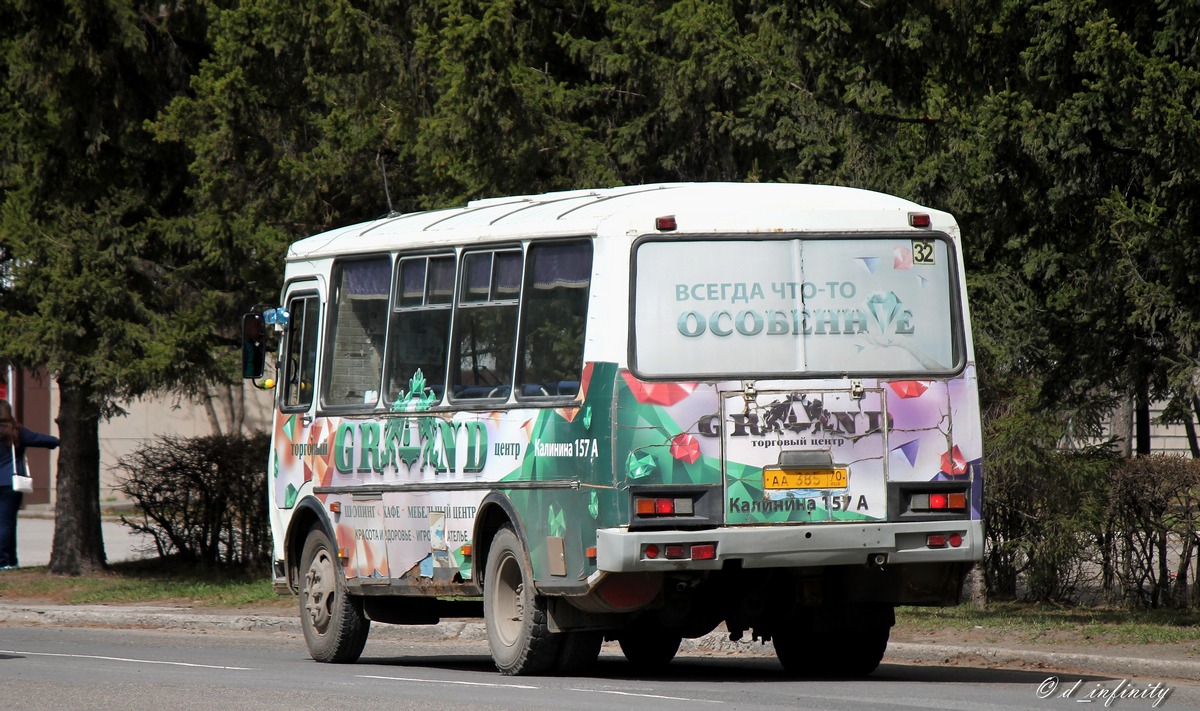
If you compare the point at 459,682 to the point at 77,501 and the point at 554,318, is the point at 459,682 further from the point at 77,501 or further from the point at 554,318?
the point at 77,501

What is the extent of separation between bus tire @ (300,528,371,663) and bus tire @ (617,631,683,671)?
204cm

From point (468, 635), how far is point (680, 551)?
667 cm

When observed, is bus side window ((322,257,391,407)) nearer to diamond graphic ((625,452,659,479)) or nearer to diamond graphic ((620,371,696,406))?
diamond graphic ((620,371,696,406))

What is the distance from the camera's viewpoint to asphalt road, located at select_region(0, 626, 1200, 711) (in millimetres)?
9703

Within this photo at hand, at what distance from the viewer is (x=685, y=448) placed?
10.4 metres

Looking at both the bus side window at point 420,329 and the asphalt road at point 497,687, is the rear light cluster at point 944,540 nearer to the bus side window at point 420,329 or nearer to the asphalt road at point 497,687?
the asphalt road at point 497,687

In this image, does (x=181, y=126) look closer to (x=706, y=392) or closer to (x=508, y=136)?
(x=508, y=136)

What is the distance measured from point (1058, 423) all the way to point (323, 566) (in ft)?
22.4

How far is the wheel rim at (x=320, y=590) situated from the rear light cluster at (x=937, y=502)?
192 inches

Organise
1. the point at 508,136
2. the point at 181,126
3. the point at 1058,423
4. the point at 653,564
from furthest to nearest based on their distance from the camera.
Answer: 1. the point at 181,126
2. the point at 508,136
3. the point at 1058,423
4. the point at 653,564

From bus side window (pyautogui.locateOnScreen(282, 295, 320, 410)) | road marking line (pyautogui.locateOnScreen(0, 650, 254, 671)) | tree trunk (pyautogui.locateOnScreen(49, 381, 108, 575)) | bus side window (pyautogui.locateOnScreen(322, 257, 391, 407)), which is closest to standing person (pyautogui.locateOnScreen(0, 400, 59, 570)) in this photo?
road marking line (pyautogui.locateOnScreen(0, 650, 254, 671))

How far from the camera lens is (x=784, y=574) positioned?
37.0 feet

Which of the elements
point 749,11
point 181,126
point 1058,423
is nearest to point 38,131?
point 181,126

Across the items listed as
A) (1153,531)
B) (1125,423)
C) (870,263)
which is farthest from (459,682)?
(1125,423)
